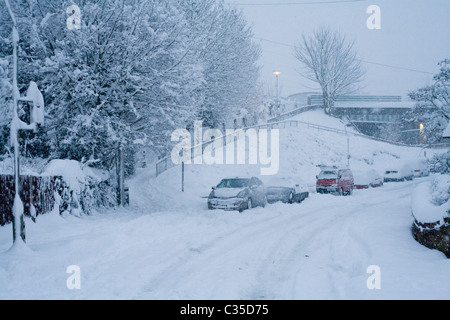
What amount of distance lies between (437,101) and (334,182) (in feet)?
36.1

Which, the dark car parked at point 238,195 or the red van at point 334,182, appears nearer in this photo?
the dark car parked at point 238,195

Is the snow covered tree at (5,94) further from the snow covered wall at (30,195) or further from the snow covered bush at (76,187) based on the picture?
the snow covered wall at (30,195)

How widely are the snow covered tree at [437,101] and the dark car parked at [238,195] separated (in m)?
7.77

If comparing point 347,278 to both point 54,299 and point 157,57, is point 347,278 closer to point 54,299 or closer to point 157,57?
point 54,299

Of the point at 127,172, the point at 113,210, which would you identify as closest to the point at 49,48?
the point at 113,210

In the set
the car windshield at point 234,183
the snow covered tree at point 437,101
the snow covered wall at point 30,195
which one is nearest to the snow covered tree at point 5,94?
the snow covered wall at point 30,195

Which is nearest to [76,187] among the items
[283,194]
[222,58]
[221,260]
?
[221,260]

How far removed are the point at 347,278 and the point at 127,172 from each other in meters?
22.0

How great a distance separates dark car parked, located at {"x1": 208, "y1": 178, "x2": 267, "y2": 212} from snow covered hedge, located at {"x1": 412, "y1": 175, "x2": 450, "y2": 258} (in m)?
7.71

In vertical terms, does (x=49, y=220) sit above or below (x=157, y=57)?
below

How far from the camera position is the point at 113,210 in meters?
17.9

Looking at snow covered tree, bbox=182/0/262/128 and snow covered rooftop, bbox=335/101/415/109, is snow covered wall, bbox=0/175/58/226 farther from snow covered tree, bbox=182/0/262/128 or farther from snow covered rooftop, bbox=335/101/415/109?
snow covered rooftop, bbox=335/101/415/109

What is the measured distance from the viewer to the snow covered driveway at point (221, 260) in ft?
21.7

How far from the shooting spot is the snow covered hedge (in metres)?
8.55
